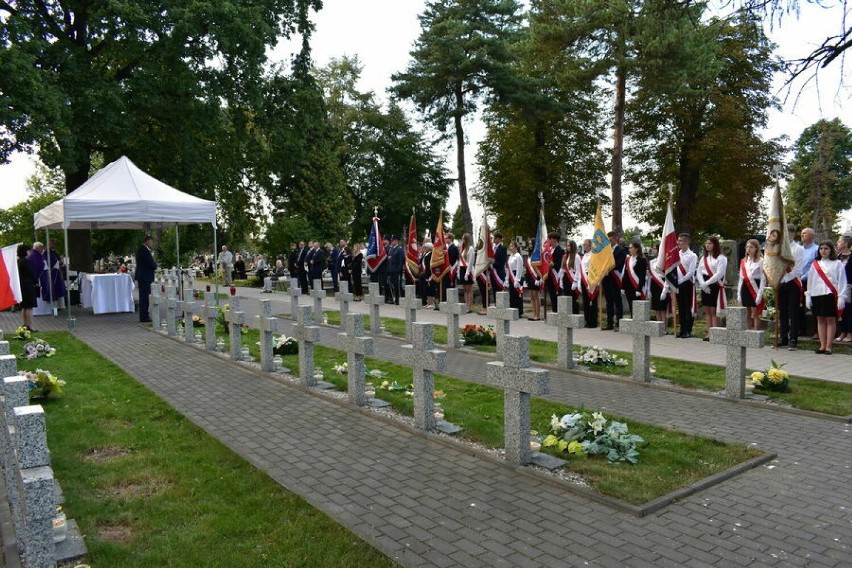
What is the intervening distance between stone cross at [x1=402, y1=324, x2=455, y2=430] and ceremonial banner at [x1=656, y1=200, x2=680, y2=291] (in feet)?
25.8

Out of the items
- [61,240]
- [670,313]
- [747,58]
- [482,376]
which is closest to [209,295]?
[482,376]

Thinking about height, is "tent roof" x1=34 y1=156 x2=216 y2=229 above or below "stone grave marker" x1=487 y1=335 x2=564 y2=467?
above

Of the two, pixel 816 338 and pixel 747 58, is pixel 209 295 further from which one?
pixel 747 58

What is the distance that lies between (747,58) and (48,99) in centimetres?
2937

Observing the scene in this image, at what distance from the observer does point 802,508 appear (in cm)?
467

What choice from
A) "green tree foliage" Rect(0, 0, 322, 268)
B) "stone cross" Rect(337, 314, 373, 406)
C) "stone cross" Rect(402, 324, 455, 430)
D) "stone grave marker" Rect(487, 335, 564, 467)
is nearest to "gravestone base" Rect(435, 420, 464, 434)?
"stone cross" Rect(402, 324, 455, 430)

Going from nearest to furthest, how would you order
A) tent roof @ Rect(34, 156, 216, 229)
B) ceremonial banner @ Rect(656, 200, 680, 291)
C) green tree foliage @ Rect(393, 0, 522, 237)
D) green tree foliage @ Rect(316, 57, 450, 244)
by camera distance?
1. ceremonial banner @ Rect(656, 200, 680, 291)
2. tent roof @ Rect(34, 156, 216, 229)
3. green tree foliage @ Rect(393, 0, 522, 237)
4. green tree foliage @ Rect(316, 57, 450, 244)

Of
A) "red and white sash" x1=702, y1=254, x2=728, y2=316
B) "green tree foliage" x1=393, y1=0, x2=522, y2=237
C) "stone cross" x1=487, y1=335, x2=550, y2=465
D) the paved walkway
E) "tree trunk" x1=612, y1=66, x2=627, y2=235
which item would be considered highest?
"green tree foliage" x1=393, y1=0, x2=522, y2=237

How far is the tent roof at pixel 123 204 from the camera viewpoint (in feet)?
49.8

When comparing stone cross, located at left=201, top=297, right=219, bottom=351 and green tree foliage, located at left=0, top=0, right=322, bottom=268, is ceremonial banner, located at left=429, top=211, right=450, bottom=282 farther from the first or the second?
green tree foliage, located at left=0, top=0, right=322, bottom=268

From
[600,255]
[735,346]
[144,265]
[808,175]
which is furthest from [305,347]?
[808,175]

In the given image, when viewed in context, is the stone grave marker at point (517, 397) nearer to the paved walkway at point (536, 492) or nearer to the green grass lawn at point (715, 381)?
the paved walkway at point (536, 492)

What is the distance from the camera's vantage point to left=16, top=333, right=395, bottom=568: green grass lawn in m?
4.05

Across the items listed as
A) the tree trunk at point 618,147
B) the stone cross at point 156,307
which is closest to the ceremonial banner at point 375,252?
the stone cross at point 156,307
